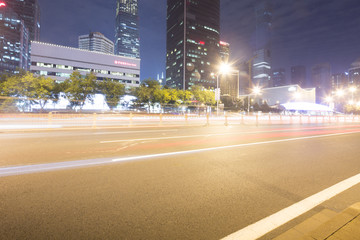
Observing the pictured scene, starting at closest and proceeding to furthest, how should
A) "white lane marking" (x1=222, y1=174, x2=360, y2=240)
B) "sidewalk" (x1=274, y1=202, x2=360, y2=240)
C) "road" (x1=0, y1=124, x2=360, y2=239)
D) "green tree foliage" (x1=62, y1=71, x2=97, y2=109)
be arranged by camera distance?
"sidewalk" (x1=274, y1=202, x2=360, y2=240) < "white lane marking" (x1=222, y1=174, x2=360, y2=240) < "road" (x1=0, y1=124, x2=360, y2=239) < "green tree foliage" (x1=62, y1=71, x2=97, y2=109)

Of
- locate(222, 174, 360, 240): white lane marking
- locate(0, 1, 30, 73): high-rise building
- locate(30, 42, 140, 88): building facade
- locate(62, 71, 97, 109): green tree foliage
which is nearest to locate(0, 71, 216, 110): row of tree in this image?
locate(62, 71, 97, 109): green tree foliage

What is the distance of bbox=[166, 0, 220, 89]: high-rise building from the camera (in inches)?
6048

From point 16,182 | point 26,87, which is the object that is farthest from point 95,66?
point 16,182

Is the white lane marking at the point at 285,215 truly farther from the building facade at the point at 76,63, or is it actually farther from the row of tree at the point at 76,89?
the building facade at the point at 76,63

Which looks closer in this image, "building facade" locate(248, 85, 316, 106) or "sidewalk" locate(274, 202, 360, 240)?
"sidewalk" locate(274, 202, 360, 240)

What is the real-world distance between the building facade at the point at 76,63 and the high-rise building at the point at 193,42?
76.8 meters

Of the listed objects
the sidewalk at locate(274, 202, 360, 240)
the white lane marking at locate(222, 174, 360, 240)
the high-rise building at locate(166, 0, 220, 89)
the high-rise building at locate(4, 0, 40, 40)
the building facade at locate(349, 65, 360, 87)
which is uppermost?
the high-rise building at locate(4, 0, 40, 40)

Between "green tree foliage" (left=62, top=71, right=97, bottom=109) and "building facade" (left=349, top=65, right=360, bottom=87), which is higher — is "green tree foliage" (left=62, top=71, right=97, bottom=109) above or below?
below

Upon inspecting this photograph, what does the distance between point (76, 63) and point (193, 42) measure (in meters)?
108

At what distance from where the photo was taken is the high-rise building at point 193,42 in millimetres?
153625

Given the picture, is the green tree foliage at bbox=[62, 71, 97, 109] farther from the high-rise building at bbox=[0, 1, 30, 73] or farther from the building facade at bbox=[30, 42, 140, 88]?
the high-rise building at bbox=[0, 1, 30, 73]

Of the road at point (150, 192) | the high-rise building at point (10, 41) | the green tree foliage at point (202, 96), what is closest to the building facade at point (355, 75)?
the green tree foliage at point (202, 96)

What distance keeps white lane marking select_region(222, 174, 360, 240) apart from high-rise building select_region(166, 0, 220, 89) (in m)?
151

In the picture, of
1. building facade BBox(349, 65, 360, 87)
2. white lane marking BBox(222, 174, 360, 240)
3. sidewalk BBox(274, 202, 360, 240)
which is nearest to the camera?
sidewalk BBox(274, 202, 360, 240)
